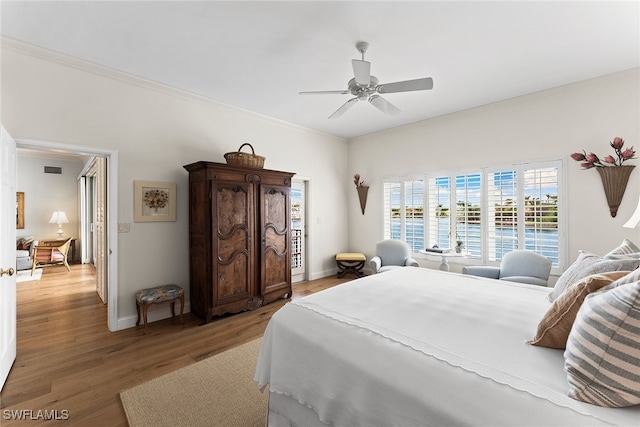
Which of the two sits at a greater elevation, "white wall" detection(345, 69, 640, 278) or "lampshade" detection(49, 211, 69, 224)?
"white wall" detection(345, 69, 640, 278)

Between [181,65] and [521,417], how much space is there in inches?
147

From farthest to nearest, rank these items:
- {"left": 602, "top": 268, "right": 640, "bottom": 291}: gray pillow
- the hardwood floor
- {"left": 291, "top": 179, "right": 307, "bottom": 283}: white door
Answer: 1. {"left": 291, "top": 179, "right": 307, "bottom": 283}: white door
2. the hardwood floor
3. {"left": 602, "top": 268, "right": 640, "bottom": 291}: gray pillow

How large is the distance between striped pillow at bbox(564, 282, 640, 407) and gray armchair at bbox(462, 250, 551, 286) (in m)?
2.58

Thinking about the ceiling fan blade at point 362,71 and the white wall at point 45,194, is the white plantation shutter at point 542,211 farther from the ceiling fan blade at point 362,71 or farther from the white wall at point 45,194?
the white wall at point 45,194

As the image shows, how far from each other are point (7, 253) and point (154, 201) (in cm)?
134

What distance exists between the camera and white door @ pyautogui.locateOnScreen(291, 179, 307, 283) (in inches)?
201

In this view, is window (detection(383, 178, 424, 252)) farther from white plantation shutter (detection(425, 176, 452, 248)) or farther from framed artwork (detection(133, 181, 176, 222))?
framed artwork (detection(133, 181, 176, 222))

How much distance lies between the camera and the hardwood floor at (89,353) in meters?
1.91

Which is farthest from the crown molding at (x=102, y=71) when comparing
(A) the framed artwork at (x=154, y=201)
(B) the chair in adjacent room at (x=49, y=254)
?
(B) the chair in adjacent room at (x=49, y=254)

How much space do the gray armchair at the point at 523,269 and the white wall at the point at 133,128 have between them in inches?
143

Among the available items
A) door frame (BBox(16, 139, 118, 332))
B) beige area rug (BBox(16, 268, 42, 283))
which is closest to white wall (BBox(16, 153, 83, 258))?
beige area rug (BBox(16, 268, 42, 283))

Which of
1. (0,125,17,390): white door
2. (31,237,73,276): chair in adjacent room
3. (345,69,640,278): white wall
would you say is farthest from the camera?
(31,237,73,276): chair in adjacent room

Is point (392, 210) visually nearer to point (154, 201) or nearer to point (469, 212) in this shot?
point (469, 212)

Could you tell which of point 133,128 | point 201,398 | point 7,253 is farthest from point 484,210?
point 7,253
